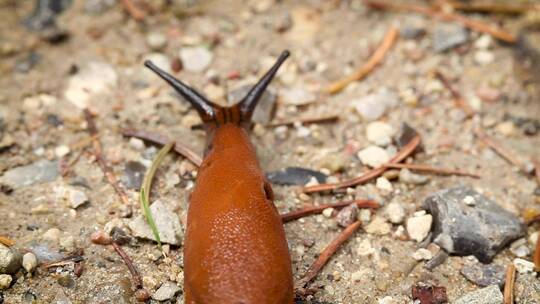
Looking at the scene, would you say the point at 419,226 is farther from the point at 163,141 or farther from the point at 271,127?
the point at 163,141

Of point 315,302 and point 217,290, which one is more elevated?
point 217,290

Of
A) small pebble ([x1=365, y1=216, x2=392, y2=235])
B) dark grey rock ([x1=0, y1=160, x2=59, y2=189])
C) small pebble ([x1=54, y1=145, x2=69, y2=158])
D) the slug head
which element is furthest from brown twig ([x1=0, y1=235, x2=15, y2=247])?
small pebble ([x1=365, y1=216, x2=392, y2=235])

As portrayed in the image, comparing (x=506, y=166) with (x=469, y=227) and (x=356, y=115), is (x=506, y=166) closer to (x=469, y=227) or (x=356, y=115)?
(x=469, y=227)

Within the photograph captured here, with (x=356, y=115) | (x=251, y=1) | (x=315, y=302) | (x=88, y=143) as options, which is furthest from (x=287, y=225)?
(x=251, y=1)

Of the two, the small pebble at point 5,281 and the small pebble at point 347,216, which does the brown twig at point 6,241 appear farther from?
the small pebble at point 347,216

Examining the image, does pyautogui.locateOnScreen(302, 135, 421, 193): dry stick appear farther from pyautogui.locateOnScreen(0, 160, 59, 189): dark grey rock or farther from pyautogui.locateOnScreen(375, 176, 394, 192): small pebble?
pyautogui.locateOnScreen(0, 160, 59, 189): dark grey rock
